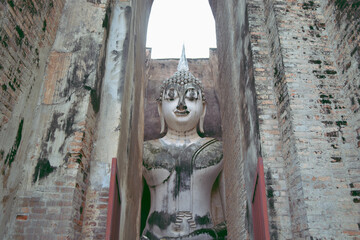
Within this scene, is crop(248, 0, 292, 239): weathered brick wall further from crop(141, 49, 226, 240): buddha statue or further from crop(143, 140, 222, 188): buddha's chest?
crop(143, 140, 222, 188): buddha's chest

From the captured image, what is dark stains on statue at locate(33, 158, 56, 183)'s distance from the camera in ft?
13.8

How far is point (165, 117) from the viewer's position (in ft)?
29.9

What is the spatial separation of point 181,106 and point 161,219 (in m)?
2.81

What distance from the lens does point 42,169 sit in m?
4.25

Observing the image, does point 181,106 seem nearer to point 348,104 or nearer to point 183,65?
point 183,65

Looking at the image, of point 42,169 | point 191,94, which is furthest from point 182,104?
point 42,169

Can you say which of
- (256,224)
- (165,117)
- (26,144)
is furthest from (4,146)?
(165,117)

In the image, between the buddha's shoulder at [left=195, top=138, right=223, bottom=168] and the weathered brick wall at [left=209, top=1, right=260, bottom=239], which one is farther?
the buddha's shoulder at [left=195, top=138, right=223, bottom=168]

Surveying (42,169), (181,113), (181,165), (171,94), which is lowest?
(42,169)

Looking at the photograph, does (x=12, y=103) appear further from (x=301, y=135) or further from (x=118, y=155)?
(x=301, y=135)

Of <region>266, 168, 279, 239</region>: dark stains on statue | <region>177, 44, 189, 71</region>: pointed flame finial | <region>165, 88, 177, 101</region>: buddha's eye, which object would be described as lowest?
<region>266, 168, 279, 239</region>: dark stains on statue

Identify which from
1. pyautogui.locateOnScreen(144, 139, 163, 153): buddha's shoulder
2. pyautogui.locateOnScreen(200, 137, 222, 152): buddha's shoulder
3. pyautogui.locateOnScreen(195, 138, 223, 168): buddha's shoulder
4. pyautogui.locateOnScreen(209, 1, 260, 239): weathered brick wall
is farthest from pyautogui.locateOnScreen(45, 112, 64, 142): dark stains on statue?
pyautogui.locateOnScreen(200, 137, 222, 152): buddha's shoulder

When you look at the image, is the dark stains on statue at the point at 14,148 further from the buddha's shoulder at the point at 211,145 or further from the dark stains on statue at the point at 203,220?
the buddha's shoulder at the point at 211,145

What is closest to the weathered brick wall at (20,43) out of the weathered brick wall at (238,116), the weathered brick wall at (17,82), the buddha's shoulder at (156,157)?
the weathered brick wall at (17,82)
